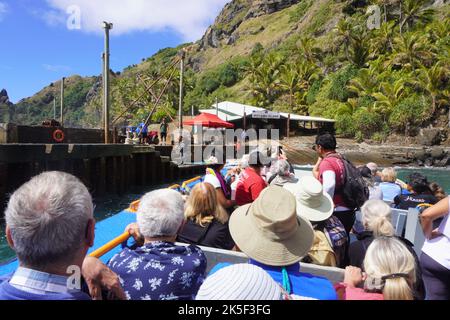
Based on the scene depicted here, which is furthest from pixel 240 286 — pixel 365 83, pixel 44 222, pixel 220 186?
pixel 365 83

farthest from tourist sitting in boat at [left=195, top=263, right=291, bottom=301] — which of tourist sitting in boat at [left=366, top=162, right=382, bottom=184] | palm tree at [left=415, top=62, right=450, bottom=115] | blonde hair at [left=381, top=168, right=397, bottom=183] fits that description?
palm tree at [left=415, top=62, right=450, bottom=115]

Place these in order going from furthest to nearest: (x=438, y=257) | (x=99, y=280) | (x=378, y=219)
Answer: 1. (x=378, y=219)
2. (x=438, y=257)
3. (x=99, y=280)

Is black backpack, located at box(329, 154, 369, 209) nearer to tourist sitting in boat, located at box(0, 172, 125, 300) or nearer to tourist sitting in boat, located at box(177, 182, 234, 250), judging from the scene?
tourist sitting in boat, located at box(177, 182, 234, 250)

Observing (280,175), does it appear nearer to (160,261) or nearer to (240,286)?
(160,261)

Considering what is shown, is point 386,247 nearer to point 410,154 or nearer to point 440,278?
point 440,278

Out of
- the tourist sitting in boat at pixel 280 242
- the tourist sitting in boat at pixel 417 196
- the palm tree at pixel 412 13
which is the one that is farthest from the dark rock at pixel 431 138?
the tourist sitting in boat at pixel 280 242

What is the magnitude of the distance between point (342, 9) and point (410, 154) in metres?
42.8

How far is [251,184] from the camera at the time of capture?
14.2 feet

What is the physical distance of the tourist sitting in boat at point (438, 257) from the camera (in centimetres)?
244

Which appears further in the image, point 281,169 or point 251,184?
point 281,169

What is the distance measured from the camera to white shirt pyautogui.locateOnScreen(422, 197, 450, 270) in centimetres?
243

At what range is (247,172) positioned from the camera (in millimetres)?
4496

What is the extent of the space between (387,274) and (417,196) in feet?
11.4

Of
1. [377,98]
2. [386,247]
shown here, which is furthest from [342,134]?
[386,247]
